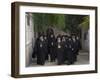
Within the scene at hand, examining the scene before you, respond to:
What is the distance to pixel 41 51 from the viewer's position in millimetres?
2203

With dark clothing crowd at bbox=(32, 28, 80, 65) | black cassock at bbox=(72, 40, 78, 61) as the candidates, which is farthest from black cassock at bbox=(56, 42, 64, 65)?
black cassock at bbox=(72, 40, 78, 61)

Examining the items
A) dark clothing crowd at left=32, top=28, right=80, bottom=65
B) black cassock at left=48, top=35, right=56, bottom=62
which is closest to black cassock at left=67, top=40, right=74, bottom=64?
dark clothing crowd at left=32, top=28, right=80, bottom=65

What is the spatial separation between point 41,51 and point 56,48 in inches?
5.9

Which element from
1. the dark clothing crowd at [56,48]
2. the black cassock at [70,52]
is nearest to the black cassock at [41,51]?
→ the dark clothing crowd at [56,48]

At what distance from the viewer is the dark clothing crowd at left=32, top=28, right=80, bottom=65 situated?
2.20 m

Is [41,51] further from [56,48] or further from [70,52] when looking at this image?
[70,52]

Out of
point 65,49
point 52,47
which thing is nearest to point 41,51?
point 52,47

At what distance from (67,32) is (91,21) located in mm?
301

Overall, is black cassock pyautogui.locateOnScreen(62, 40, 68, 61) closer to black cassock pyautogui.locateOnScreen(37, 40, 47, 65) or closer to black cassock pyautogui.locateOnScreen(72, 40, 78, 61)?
black cassock pyautogui.locateOnScreen(72, 40, 78, 61)

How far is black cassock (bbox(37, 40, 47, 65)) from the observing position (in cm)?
220

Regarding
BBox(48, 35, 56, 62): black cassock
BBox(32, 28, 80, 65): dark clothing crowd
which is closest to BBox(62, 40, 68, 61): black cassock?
BBox(32, 28, 80, 65): dark clothing crowd

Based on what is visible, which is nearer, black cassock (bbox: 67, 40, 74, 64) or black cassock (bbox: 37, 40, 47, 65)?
black cassock (bbox: 37, 40, 47, 65)

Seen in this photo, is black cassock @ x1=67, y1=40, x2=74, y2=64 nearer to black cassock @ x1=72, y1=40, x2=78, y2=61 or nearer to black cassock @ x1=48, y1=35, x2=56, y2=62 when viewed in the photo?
black cassock @ x1=72, y1=40, x2=78, y2=61

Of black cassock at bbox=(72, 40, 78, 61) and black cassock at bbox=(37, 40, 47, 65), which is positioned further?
black cassock at bbox=(72, 40, 78, 61)
